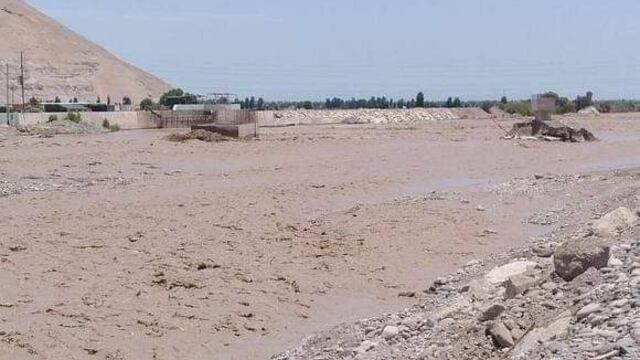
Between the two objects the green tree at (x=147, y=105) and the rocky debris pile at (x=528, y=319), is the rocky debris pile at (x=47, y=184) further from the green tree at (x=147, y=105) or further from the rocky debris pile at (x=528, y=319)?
the green tree at (x=147, y=105)

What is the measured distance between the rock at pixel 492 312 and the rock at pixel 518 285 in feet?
1.85

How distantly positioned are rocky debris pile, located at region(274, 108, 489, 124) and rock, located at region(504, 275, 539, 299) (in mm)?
64445

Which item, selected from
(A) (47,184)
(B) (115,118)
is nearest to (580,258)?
(A) (47,184)

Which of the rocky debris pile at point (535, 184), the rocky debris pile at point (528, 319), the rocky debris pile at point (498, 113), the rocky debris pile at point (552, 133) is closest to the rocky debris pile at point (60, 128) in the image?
the rocky debris pile at point (552, 133)

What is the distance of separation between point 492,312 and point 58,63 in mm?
120152

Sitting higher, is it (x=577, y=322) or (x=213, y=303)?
(x=577, y=322)

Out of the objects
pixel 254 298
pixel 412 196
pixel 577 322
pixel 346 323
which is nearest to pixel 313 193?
pixel 412 196

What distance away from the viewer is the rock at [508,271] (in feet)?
32.1

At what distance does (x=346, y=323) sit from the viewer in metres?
10.0

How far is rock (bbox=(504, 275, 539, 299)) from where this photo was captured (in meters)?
8.46

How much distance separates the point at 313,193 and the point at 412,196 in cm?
247

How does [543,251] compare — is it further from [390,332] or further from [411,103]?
[411,103]

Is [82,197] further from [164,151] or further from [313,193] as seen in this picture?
[164,151]

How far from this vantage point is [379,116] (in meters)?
80.6
